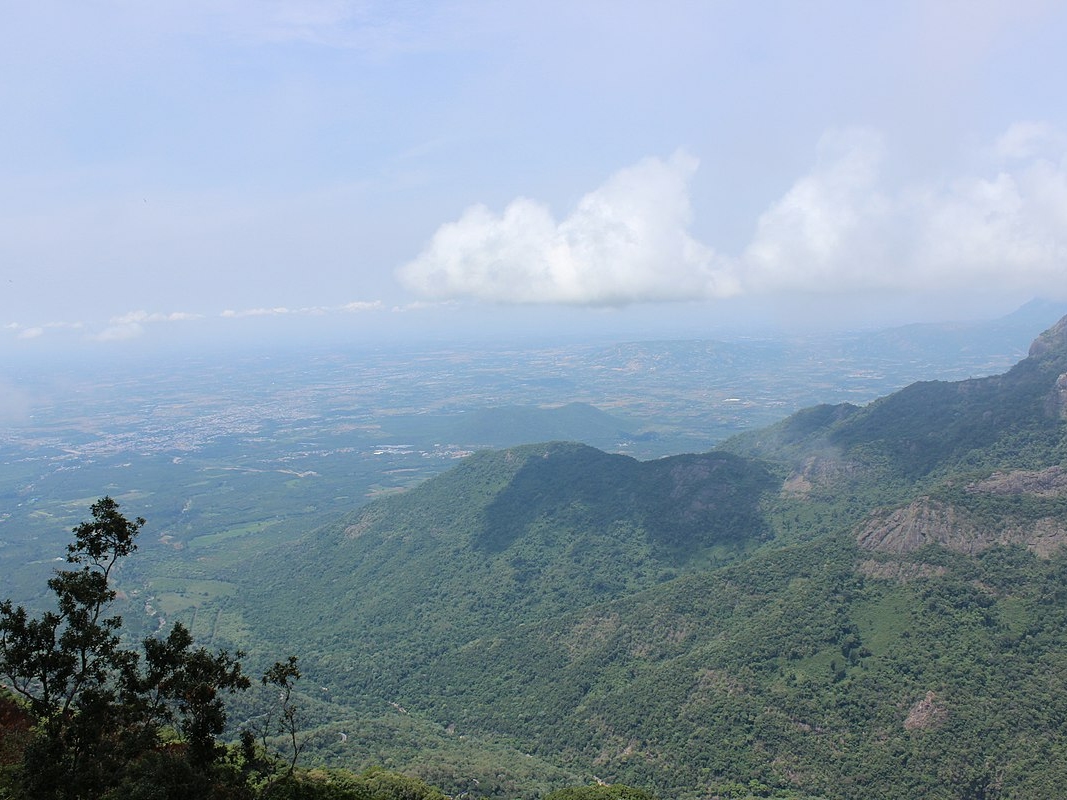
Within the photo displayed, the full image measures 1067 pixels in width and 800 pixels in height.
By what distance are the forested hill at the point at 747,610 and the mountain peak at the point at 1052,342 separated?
776 mm

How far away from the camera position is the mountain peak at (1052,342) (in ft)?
589

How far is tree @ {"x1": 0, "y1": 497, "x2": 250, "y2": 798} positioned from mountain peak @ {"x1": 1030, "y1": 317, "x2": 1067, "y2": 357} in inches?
8228

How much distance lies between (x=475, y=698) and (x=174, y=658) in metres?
91.4

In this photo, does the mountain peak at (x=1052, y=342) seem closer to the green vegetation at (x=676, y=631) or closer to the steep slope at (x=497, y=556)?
the green vegetation at (x=676, y=631)

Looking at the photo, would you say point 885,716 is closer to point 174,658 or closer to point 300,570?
point 174,658

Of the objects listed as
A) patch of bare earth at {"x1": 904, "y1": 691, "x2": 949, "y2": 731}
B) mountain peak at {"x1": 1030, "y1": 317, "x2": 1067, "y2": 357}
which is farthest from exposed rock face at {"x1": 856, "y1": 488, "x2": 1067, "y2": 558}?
mountain peak at {"x1": 1030, "y1": 317, "x2": 1067, "y2": 357}

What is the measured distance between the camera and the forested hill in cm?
8981

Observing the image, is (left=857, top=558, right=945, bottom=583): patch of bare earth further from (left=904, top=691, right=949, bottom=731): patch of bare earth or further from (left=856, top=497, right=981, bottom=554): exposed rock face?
(left=904, top=691, right=949, bottom=731): patch of bare earth

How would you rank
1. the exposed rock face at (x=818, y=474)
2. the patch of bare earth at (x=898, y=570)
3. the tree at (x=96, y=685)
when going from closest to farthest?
1. the tree at (x=96, y=685)
2. the patch of bare earth at (x=898, y=570)
3. the exposed rock face at (x=818, y=474)

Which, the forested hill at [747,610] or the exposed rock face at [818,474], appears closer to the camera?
the forested hill at [747,610]

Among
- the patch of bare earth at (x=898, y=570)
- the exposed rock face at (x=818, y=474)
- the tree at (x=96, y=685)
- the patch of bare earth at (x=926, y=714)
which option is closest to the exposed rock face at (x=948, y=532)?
the patch of bare earth at (x=898, y=570)

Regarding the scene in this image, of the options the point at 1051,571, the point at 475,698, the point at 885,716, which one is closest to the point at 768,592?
the point at 885,716

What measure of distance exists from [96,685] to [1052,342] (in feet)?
729

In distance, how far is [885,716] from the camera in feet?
301
